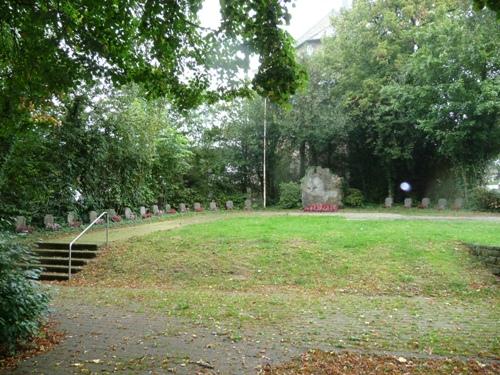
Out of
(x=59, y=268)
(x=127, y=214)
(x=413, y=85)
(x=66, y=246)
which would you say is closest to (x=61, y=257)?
(x=66, y=246)

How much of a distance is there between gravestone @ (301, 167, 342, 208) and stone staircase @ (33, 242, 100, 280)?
12296mm

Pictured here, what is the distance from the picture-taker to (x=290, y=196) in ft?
75.4

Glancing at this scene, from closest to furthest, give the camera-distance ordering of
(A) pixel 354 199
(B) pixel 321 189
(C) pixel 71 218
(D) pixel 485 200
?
(C) pixel 71 218, (D) pixel 485 200, (B) pixel 321 189, (A) pixel 354 199

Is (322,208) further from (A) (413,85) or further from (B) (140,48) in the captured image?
(B) (140,48)

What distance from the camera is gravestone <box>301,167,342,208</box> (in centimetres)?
2159

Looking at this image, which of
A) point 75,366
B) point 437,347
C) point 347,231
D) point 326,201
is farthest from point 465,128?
point 75,366

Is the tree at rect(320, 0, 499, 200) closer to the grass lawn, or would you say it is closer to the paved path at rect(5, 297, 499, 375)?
the grass lawn

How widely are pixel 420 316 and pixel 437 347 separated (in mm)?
1614

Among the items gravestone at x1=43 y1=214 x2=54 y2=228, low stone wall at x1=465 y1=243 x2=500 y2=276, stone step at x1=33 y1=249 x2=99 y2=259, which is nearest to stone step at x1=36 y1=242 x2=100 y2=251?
stone step at x1=33 y1=249 x2=99 y2=259

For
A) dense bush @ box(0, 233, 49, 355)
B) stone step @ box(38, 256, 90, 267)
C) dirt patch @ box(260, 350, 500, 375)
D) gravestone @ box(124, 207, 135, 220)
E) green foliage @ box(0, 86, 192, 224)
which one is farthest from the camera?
gravestone @ box(124, 207, 135, 220)

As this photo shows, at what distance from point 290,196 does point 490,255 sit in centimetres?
1386

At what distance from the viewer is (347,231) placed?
12.5 meters

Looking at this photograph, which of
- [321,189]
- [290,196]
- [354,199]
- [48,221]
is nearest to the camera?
[48,221]

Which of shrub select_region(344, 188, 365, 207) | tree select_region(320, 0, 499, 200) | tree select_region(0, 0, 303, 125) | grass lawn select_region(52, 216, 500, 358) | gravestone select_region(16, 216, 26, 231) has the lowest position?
grass lawn select_region(52, 216, 500, 358)
